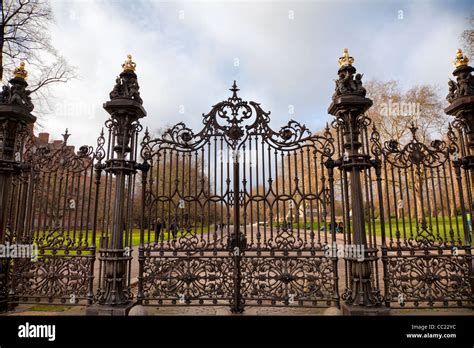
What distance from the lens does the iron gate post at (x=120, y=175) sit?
219 inches

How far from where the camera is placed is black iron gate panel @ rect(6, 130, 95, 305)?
19.6ft

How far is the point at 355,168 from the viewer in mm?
5730

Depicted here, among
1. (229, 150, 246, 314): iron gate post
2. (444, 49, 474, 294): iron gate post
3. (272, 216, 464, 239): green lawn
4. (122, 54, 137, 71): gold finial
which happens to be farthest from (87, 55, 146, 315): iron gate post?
(444, 49, 474, 294): iron gate post

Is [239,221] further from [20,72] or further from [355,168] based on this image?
[20,72]

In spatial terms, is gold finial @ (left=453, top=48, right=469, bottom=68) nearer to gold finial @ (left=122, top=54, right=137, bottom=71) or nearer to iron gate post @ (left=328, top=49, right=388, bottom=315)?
iron gate post @ (left=328, top=49, right=388, bottom=315)

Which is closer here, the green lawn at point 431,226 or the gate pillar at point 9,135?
the green lawn at point 431,226

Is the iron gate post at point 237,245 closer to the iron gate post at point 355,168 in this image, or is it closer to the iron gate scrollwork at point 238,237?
the iron gate scrollwork at point 238,237

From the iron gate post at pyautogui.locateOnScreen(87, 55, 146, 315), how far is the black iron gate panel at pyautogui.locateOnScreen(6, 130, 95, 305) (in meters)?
0.45

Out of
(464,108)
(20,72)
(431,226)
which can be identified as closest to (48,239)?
(20,72)

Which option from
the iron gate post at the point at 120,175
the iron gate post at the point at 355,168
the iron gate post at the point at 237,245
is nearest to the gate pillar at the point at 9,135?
the iron gate post at the point at 120,175

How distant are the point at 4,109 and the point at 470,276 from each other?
32.5 feet

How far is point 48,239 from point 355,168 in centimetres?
648

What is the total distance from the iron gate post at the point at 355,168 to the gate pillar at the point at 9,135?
6654mm
